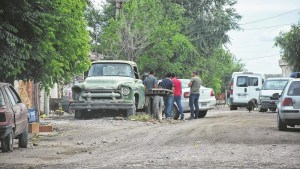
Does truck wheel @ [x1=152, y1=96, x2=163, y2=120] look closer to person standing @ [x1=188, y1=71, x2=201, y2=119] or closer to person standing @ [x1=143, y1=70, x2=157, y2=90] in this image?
person standing @ [x1=143, y1=70, x2=157, y2=90]

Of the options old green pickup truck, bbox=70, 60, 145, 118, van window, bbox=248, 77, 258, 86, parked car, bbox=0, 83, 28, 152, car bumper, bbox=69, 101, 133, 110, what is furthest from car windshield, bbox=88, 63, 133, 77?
van window, bbox=248, 77, 258, 86

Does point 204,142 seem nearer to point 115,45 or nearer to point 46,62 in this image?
point 46,62

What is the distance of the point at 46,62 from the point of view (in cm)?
2059

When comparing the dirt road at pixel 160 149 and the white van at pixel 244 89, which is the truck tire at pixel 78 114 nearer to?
the dirt road at pixel 160 149

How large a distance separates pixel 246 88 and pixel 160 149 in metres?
28.4

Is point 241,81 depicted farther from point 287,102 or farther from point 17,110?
point 17,110

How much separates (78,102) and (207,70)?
4058 centimetres

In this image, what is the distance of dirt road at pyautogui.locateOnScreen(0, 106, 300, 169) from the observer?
12.4 metres

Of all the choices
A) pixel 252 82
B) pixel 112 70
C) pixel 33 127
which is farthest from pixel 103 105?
pixel 252 82

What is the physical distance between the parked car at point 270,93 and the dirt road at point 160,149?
15.6m

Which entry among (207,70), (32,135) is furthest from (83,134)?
(207,70)

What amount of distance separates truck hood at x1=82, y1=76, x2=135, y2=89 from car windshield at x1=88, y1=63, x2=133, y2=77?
0.46 m

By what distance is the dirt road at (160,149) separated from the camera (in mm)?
12352

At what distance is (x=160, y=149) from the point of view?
15.0m
